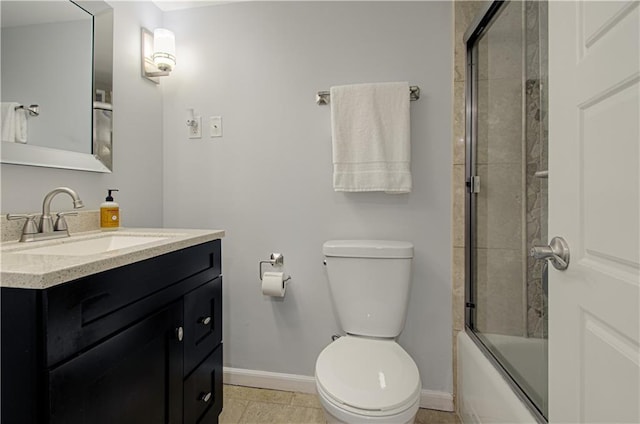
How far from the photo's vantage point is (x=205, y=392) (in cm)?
122

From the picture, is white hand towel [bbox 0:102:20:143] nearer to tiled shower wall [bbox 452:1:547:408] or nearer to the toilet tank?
the toilet tank

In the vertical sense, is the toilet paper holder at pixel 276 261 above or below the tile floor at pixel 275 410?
above

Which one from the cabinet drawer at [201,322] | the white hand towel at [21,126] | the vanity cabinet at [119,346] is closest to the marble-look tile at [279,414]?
the vanity cabinet at [119,346]

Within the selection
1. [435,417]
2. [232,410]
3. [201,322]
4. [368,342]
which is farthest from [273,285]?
[435,417]

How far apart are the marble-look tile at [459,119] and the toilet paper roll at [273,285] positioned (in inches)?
40.3

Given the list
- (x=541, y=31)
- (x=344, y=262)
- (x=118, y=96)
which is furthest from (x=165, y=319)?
(x=541, y=31)

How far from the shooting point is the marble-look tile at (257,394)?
1.59 metres

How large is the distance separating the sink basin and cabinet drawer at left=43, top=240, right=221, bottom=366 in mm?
141

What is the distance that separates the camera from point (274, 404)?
61.2 inches

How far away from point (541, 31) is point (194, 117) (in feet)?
5.21

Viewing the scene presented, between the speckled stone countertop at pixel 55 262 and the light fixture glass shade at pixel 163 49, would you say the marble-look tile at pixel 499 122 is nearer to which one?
the speckled stone countertop at pixel 55 262

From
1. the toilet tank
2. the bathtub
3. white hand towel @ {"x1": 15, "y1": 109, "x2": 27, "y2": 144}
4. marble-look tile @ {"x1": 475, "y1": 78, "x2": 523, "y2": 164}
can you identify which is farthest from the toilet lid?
white hand towel @ {"x1": 15, "y1": 109, "x2": 27, "y2": 144}

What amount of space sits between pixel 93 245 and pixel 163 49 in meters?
1.04

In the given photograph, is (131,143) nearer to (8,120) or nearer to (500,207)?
(8,120)
